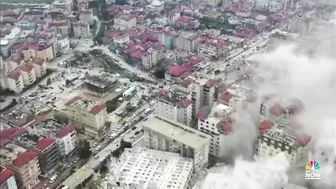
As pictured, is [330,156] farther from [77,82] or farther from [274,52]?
[77,82]

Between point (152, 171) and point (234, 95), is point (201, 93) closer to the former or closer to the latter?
point (234, 95)

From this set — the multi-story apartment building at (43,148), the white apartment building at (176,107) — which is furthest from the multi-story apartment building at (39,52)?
the white apartment building at (176,107)

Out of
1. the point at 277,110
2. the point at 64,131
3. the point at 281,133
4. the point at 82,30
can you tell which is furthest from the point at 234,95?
the point at 82,30

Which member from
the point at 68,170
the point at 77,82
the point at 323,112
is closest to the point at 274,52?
the point at 323,112

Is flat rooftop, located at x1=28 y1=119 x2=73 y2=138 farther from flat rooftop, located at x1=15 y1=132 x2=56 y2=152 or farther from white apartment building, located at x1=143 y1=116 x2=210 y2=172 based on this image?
white apartment building, located at x1=143 y1=116 x2=210 y2=172

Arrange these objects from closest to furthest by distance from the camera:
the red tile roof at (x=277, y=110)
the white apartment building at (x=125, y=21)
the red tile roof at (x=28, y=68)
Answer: the red tile roof at (x=277, y=110)
the red tile roof at (x=28, y=68)
the white apartment building at (x=125, y=21)

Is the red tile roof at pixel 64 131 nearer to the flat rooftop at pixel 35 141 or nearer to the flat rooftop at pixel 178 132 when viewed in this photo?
the flat rooftop at pixel 35 141

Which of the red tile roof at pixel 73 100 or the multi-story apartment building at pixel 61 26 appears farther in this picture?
the multi-story apartment building at pixel 61 26
